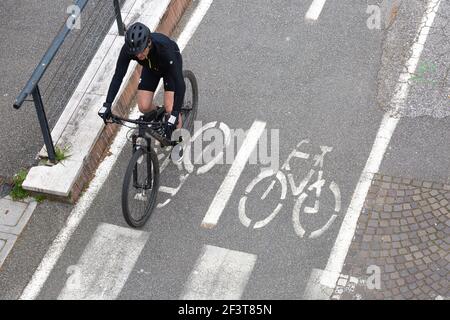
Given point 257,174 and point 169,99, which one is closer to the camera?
point 169,99

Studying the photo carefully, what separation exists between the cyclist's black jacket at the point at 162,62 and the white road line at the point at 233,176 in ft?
4.22

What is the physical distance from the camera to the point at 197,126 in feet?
29.5

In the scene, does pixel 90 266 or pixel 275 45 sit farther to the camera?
pixel 275 45

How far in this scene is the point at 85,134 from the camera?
8570 millimetres

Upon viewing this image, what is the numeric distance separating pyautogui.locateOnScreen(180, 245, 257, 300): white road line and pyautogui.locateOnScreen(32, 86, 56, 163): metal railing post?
219 cm

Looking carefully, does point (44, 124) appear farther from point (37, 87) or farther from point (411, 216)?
point (411, 216)

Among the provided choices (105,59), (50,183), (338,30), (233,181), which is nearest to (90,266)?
(50,183)

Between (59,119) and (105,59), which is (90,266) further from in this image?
(105,59)

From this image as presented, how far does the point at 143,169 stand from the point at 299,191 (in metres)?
1.89

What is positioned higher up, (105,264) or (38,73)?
(38,73)

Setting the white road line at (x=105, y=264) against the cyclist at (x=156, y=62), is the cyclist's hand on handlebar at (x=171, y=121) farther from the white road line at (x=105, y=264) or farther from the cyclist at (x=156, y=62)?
the white road line at (x=105, y=264)

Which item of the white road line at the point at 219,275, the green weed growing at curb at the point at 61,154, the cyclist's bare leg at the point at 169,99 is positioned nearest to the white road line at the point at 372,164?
the white road line at the point at 219,275

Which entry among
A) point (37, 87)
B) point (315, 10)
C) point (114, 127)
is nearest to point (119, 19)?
point (114, 127)

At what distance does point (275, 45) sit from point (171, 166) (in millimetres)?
2572
